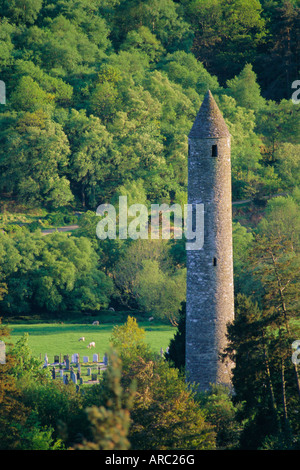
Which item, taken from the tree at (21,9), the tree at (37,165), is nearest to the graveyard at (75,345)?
the tree at (37,165)

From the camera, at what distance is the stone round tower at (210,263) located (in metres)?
41.7

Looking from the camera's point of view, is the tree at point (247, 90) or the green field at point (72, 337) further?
the tree at point (247, 90)

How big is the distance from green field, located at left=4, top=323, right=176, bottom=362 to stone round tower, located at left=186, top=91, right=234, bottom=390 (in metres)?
15.8

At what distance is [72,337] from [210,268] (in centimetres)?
2453

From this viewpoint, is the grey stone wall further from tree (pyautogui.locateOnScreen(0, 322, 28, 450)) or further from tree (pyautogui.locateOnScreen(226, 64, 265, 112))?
tree (pyautogui.locateOnScreen(226, 64, 265, 112))

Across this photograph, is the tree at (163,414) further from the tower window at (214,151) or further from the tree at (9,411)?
the tower window at (214,151)

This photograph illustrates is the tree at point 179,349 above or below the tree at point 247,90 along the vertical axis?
below

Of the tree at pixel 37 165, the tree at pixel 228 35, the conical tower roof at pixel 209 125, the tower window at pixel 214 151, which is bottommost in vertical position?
the tower window at pixel 214 151

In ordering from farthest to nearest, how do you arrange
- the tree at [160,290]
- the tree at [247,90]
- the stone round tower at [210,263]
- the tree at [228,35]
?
the tree at [228,35] < the tree at [247,90] < the tree at [160,290] < the stone round tower at [210,263]

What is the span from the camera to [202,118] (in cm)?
4244

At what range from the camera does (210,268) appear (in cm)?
4169

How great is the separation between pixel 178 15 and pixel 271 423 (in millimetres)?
81065

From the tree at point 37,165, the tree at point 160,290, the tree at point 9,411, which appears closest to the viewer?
the tree at point 9,411

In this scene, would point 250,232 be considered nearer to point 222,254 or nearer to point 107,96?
point 107,96
